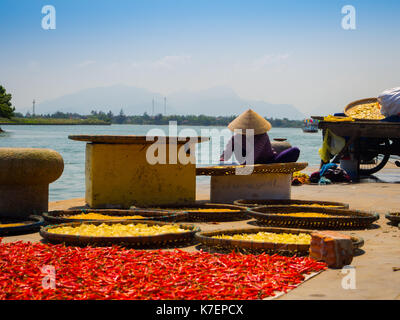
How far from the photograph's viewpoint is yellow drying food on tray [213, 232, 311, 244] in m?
4.99

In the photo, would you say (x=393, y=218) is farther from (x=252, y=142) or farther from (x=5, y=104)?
(x=5, y=104)

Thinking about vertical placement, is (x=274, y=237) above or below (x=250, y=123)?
below

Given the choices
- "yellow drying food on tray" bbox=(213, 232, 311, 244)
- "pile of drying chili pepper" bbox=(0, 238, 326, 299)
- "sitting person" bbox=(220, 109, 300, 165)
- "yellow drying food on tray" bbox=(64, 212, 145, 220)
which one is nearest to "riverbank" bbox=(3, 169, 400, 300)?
"pile of drying chili pepper" bbox=(0, 238, 326, 299)

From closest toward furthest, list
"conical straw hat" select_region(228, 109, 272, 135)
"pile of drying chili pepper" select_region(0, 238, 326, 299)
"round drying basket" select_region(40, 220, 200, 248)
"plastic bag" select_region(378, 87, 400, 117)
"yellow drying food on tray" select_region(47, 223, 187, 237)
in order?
"pile of drying chili pepper" select_region(0, 238, 326, 299), "round drying basket" select_region(40, 220, 200, 248), "yellow drying food on tray" select_region(47, 223, 187, 237), "conical straw hat" select_region(228, 109, 272, 135), "plastic bag" select_region(378, 87, 400, 117)

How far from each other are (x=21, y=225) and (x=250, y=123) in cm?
425

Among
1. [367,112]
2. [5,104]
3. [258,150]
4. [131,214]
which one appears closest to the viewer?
[131,214]

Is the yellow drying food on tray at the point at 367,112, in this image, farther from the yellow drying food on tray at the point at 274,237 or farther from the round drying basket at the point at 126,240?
the round drying basket at the point at 126,240

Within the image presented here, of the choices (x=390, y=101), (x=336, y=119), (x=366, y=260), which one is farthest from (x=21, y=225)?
(x=390, y=101)

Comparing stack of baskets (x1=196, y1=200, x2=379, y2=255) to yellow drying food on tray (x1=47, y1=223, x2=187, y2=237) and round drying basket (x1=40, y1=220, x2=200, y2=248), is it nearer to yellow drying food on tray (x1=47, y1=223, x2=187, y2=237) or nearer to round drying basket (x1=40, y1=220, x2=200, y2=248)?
round drying basket (x1=40, y1=220, x2=200, y2=248)

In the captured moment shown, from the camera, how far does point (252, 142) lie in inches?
346

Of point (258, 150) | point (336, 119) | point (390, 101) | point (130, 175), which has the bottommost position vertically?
point (130, 175)

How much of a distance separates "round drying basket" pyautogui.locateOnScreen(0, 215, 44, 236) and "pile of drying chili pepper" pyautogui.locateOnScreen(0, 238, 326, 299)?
81 cm

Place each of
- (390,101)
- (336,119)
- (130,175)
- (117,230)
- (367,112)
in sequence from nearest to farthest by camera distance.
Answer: (117,230) < (130,175) < (390,101) < (336,119) < (367,112)
